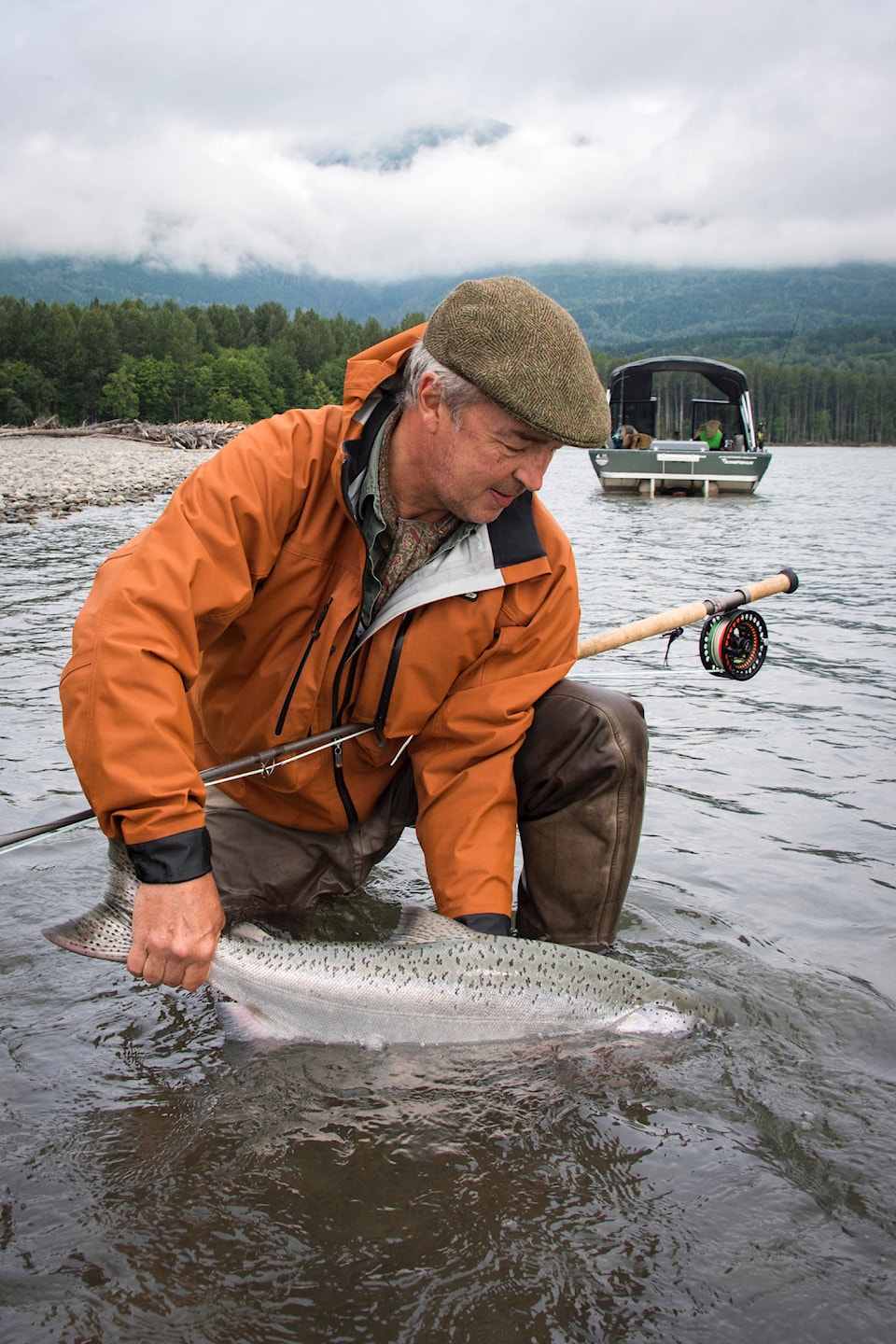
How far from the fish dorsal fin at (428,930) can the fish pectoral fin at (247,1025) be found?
423mm

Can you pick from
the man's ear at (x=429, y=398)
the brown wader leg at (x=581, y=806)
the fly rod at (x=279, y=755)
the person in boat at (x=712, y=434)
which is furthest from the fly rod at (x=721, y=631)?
the person in boat at (x=712, y=434)

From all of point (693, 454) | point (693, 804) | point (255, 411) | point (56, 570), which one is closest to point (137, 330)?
point (255, 411)

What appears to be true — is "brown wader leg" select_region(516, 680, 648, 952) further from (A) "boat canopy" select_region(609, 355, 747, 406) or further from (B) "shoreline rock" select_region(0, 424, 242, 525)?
(A) "boat canopy" select_region(609, 355, 747, 406)

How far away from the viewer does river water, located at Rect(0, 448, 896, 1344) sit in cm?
219

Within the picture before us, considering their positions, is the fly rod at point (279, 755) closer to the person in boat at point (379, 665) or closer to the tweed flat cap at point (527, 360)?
the person in boat at point (379, 665)

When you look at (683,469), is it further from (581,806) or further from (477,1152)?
(477,1152)

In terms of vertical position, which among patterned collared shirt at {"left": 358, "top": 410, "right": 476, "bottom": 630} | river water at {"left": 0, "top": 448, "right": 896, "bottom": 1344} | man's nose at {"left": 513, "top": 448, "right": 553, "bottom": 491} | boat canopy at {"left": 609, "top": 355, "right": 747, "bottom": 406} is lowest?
river water at {"left": 0, "top": 448, "right": 896, "bottom": 1344}

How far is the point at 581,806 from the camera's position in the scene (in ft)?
11.7

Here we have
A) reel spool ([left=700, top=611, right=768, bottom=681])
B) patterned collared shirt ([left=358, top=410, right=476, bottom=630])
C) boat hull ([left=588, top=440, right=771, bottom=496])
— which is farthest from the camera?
boat hull ([left=588, top=440, right=771, bottom=496])

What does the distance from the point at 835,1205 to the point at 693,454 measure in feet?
97.7

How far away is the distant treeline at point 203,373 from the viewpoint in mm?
96375

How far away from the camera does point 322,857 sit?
12.7 ft

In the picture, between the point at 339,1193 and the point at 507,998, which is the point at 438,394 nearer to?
the point at 507,998

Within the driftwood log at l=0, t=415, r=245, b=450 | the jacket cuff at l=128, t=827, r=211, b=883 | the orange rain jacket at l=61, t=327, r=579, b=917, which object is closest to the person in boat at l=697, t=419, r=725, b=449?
the orange rain jacket at l=61, t=327, r=579, b=917
